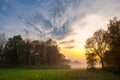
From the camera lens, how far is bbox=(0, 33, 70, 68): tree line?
351 feet

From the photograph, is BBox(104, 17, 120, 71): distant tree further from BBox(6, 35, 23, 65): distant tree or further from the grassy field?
BBox(6, 35, 23, 65): distant tree

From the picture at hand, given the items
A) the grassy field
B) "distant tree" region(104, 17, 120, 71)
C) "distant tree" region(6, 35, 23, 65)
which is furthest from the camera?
"distant tree" region(6, 35, 23, 65)

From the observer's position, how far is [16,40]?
10756cm

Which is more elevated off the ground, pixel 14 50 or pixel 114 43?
pixel 14 50

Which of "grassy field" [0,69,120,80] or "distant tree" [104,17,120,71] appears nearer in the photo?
"grassy field" [0,69,120,80]

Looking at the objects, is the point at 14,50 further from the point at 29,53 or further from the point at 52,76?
the point at 52,76

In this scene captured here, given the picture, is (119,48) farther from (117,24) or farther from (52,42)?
(52,42)

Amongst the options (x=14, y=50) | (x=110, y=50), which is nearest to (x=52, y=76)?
(x=110, y=50)

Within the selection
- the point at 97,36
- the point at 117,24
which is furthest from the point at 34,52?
the point at 117,24

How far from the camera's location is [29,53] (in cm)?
11450

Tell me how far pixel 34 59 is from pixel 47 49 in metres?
13.8

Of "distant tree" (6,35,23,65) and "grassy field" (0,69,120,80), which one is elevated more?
"distant tree" (6,35,23,65)

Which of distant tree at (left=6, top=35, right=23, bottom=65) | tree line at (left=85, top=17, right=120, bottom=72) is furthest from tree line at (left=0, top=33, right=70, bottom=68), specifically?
tree line at (left=85, top=17, right=120, bottom=72)

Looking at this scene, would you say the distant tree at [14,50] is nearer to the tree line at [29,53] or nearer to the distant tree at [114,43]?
the tree line at [29,53]
